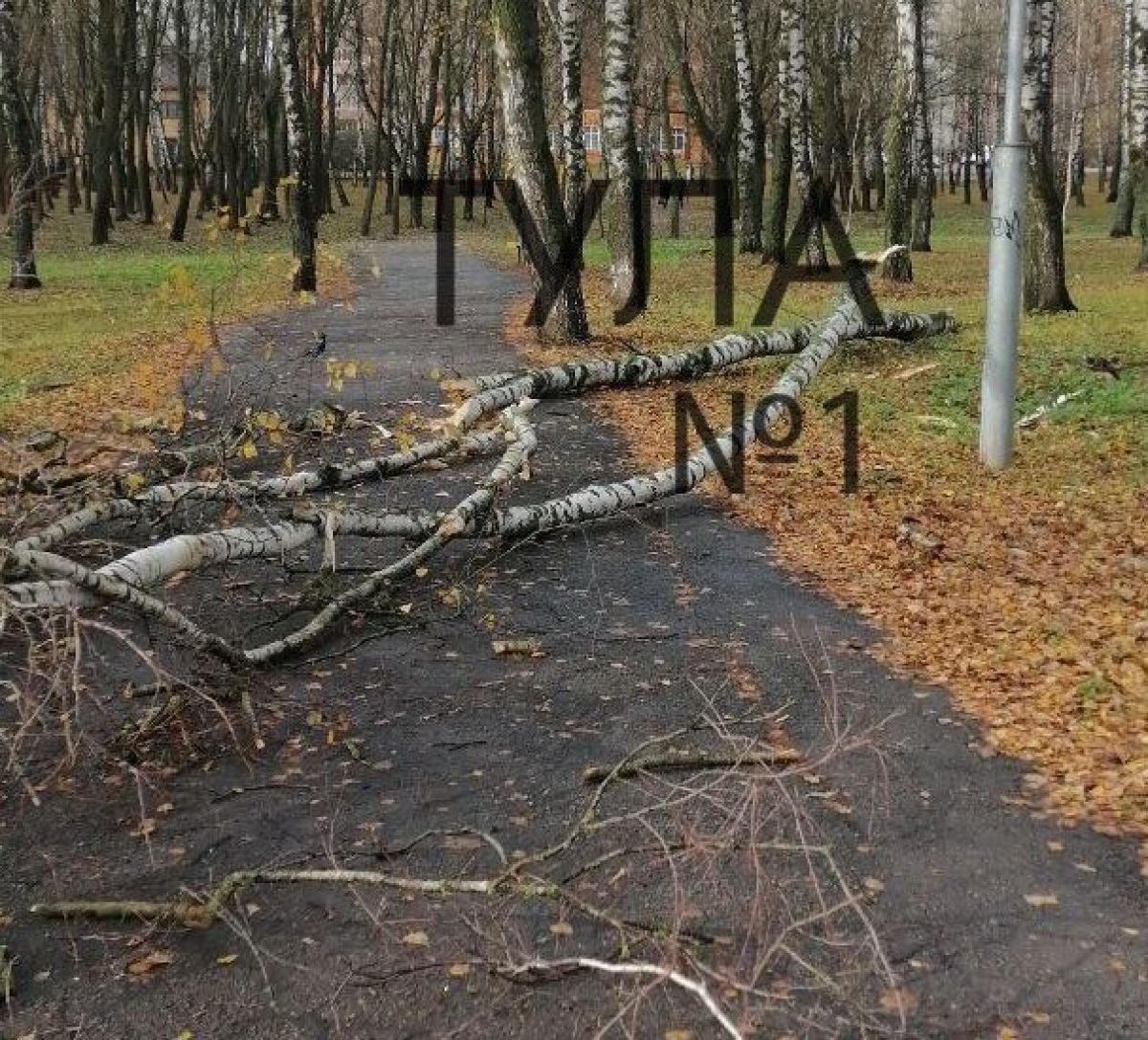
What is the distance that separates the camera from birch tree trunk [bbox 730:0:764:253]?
27.8m

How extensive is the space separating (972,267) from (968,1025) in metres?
25.0

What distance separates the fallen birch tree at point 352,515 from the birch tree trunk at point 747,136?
52.3ft

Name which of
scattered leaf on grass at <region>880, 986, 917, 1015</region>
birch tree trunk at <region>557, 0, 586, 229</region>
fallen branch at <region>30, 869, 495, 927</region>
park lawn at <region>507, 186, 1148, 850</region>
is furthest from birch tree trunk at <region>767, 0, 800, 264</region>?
scattered leaf on grass at <region>880, 986, 917, 1015</region>

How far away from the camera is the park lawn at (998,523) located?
20.0ft

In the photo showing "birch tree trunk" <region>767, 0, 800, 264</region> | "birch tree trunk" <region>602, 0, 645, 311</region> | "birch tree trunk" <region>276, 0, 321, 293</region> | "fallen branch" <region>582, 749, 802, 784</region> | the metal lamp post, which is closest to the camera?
"fallen branch" <region>582, 749, 802, 784</region>

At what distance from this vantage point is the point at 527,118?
629 inches

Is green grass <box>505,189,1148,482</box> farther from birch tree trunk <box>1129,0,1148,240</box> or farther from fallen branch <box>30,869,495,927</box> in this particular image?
fallen branch <box>30,869,495,927</box>

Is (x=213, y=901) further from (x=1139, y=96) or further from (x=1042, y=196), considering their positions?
(x=1139, y=96)

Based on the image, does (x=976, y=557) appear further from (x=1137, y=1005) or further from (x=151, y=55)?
(x=151, y=55)

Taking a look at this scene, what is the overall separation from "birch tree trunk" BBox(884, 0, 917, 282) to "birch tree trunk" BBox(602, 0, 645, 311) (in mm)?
5225

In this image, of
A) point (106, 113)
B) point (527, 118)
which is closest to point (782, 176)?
point (527, 118)

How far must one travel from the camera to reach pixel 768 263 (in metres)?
27.9

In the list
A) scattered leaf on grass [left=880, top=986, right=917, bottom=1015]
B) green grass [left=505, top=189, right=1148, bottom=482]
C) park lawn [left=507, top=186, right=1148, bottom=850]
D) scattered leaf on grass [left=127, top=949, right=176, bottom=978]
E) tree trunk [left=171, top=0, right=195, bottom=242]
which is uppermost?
tree trunk [left=171, top=0, right=195, bottom=242]

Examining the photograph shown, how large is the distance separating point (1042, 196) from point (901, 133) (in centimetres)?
587
